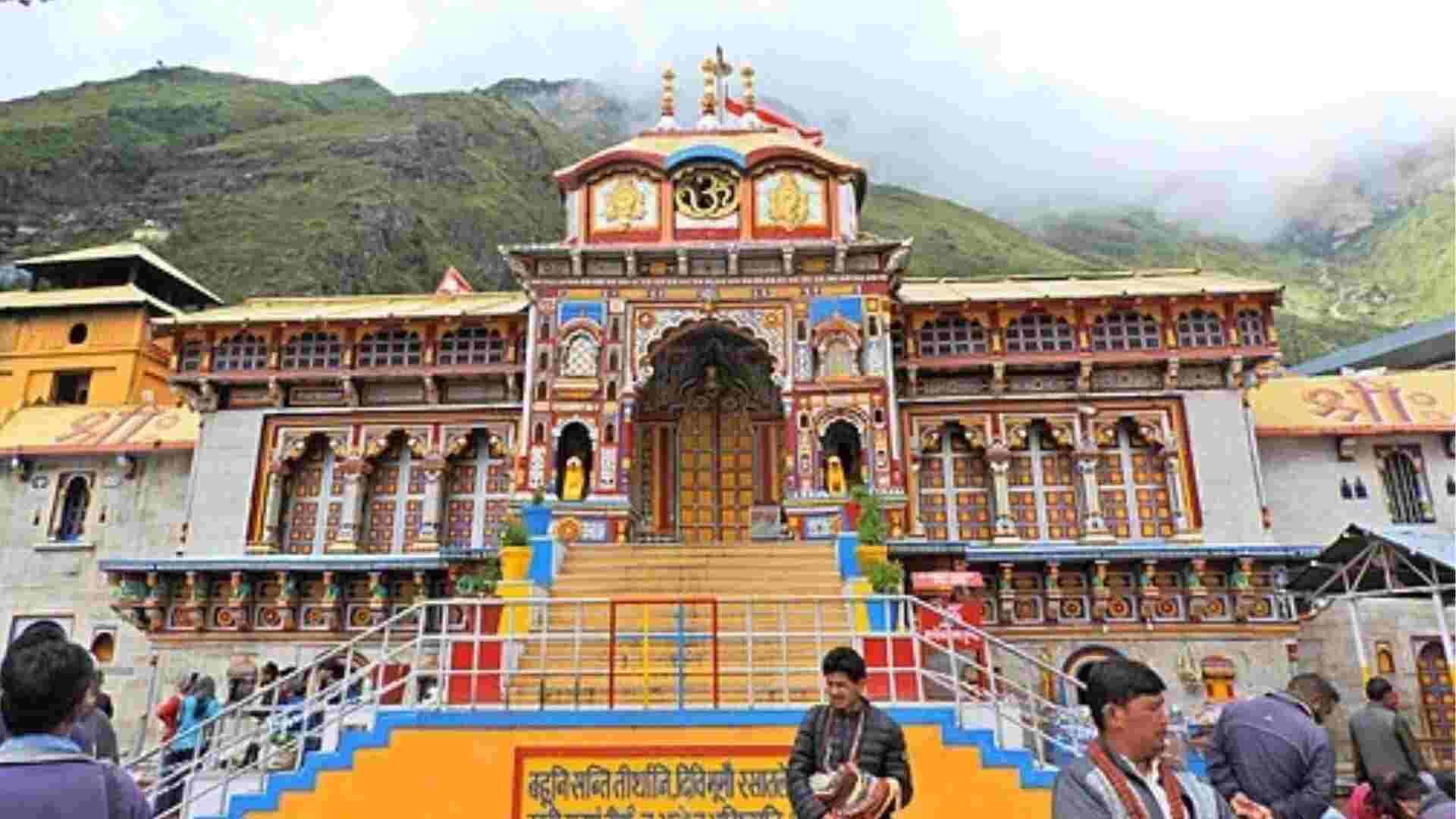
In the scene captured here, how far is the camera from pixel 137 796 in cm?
285

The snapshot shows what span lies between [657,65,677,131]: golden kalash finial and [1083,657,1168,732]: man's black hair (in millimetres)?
18346

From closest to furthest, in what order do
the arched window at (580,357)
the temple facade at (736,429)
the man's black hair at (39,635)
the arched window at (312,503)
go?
1. the man's black hair at (39,635)
2. the temple facade at (736,429)
3. the arched window at (580,357)
4. the arched window at (312,503)

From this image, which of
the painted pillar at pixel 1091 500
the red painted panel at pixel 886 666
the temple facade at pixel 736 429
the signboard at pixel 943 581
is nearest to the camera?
the red painted panel at pixel 886 666

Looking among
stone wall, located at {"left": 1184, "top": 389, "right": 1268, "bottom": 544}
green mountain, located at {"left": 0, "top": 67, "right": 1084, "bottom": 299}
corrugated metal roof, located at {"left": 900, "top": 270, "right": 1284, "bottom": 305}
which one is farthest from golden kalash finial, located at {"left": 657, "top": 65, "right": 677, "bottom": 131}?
green mountain, located at {"left": 0, "top": 67, "right": 1084, "bottom": 299}

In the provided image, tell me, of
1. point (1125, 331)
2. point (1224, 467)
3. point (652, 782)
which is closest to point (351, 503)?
point (652, 782)

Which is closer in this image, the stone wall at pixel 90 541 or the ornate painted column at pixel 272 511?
the ornate painted column at pixel 272 511

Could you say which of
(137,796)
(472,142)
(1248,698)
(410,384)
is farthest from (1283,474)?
(472,142)

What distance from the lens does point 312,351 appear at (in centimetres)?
1997

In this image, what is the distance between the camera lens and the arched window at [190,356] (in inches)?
782

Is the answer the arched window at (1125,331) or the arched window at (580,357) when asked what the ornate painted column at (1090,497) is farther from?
the arched window at (580,357)

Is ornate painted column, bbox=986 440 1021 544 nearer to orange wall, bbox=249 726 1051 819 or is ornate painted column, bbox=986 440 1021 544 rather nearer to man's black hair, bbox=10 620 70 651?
orange wall, bbox=249 726 1051 819

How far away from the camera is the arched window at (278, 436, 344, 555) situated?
758 inches

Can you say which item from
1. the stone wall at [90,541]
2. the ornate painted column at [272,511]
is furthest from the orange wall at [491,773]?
the stone wall at [90,541]

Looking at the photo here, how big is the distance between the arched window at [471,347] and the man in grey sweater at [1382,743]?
51.9 ft
